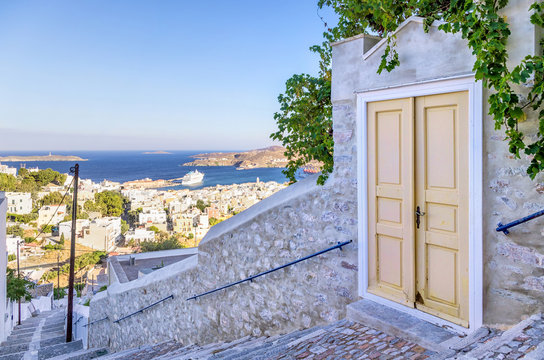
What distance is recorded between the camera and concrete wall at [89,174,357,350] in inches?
160

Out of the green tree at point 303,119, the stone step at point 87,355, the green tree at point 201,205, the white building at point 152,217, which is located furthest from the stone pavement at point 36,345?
the green tree at point 201,205

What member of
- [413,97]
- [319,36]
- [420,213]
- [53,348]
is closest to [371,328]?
[420,213]

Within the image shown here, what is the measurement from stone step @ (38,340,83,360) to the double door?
8.53 m

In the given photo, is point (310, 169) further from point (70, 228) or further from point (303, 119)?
point (70, 228)

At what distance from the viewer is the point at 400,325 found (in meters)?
3.31

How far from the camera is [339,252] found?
13.3 ft

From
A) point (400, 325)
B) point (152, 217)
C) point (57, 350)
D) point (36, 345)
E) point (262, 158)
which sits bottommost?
point (152, 217)

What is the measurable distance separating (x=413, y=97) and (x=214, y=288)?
3594mm

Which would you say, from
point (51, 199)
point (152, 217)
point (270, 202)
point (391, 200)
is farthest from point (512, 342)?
point (51, 199)

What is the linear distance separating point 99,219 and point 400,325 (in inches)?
1737

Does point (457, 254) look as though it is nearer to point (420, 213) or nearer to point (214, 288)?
point (420, 213)

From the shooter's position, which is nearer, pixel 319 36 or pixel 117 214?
pixel 319 36

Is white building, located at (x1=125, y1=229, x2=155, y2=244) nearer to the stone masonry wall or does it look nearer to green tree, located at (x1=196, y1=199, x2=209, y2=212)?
green tree, located at (x1=196, y1=199, x2=209, y2=212)

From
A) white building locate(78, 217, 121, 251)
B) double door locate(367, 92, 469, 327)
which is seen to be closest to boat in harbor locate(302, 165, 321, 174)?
double door locate(367, 92, 469, 327)
